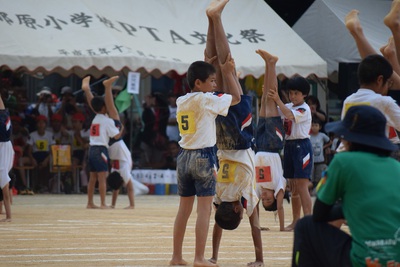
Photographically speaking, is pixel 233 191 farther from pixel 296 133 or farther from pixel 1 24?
pixel 1 24

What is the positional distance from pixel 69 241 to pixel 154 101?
13910 millimetres

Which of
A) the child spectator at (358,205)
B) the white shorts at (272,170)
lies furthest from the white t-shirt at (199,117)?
the white shorts at (272,170)

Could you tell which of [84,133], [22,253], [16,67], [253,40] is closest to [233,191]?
[22,253]

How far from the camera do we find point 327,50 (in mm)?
23250

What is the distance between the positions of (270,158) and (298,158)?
0.77 metres

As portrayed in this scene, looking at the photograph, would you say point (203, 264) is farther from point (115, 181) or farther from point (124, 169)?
point (124, 169)

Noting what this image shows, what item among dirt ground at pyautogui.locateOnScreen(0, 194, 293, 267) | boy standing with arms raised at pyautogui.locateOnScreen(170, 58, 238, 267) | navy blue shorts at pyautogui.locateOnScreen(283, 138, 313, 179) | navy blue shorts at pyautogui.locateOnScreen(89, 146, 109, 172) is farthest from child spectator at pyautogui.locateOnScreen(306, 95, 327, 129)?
boy standing with arms raised at pyautogui.locateOnScreen(170, 58, 238, 267)

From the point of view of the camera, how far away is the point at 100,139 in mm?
18672

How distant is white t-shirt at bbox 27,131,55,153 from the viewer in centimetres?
2380

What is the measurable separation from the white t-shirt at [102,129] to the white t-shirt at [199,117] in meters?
9.45

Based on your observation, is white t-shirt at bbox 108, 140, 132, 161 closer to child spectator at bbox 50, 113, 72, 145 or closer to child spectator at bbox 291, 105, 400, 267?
child spectator at bbox 50, 113, 72, 145

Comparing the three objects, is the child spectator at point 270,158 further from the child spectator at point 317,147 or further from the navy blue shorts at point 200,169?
the child spectator at point 317,147

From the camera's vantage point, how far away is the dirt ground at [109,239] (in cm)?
952

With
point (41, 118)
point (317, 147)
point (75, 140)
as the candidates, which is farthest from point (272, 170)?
point (75, 140)
